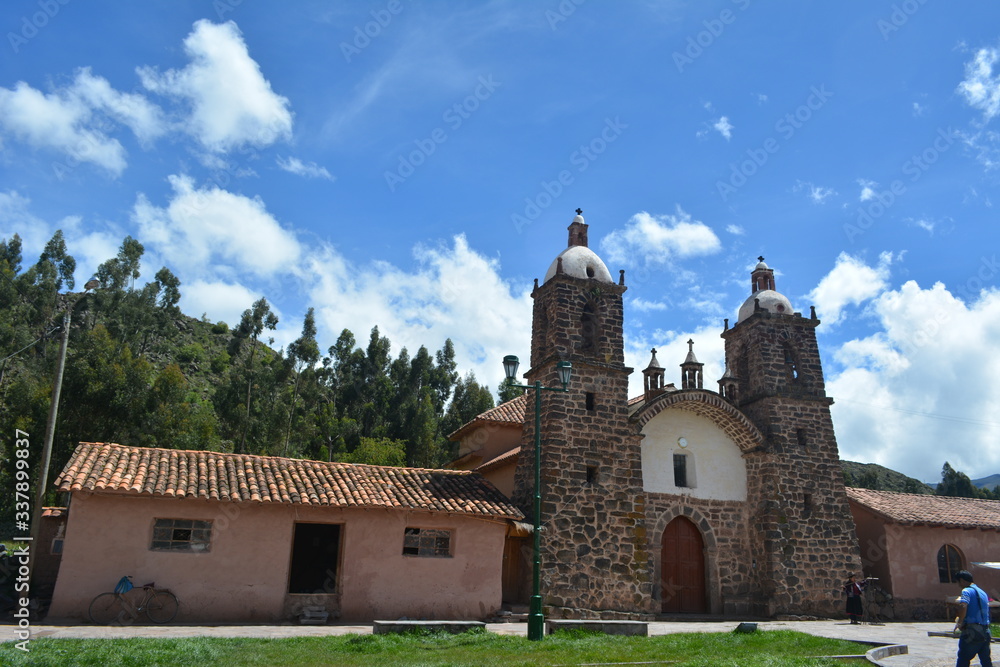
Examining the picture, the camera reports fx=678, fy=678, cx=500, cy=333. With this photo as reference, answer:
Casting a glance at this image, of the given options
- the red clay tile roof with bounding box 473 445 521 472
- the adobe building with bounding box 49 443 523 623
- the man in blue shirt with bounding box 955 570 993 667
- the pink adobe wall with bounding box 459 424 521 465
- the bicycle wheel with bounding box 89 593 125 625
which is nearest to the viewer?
the man in blue shirt with bounding box 955 570 993 667

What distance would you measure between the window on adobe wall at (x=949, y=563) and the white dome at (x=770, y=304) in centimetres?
937

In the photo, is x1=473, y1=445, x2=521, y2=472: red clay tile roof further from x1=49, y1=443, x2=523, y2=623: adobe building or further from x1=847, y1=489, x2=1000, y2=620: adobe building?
x1=847, y1=489, x2=1000, y2=620: adobe building

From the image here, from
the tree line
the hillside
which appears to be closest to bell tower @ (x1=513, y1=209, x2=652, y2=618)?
the tree line

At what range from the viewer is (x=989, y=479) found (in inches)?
7215

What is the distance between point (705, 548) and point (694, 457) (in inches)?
108

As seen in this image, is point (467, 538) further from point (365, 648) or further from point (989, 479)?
point (989, 479)

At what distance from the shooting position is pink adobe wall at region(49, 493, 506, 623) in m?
13.7

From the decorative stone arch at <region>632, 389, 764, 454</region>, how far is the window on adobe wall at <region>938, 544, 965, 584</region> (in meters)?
7.62

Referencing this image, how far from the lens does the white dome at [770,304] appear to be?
23016 millimetres

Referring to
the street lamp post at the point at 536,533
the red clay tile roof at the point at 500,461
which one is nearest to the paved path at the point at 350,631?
the street lamp post at the point at 536,533

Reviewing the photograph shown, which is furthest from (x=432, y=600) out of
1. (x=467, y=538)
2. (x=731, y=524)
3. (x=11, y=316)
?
(x=11, y=316)

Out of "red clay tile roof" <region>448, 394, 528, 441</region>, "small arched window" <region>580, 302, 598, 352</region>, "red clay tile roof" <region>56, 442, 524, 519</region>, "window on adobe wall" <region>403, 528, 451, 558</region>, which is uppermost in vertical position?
"small arched window" <region>580, 302, 598, 352</region>

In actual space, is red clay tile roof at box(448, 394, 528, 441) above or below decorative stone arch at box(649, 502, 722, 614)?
above

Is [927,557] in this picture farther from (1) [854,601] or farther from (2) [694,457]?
(2) [694,457]
